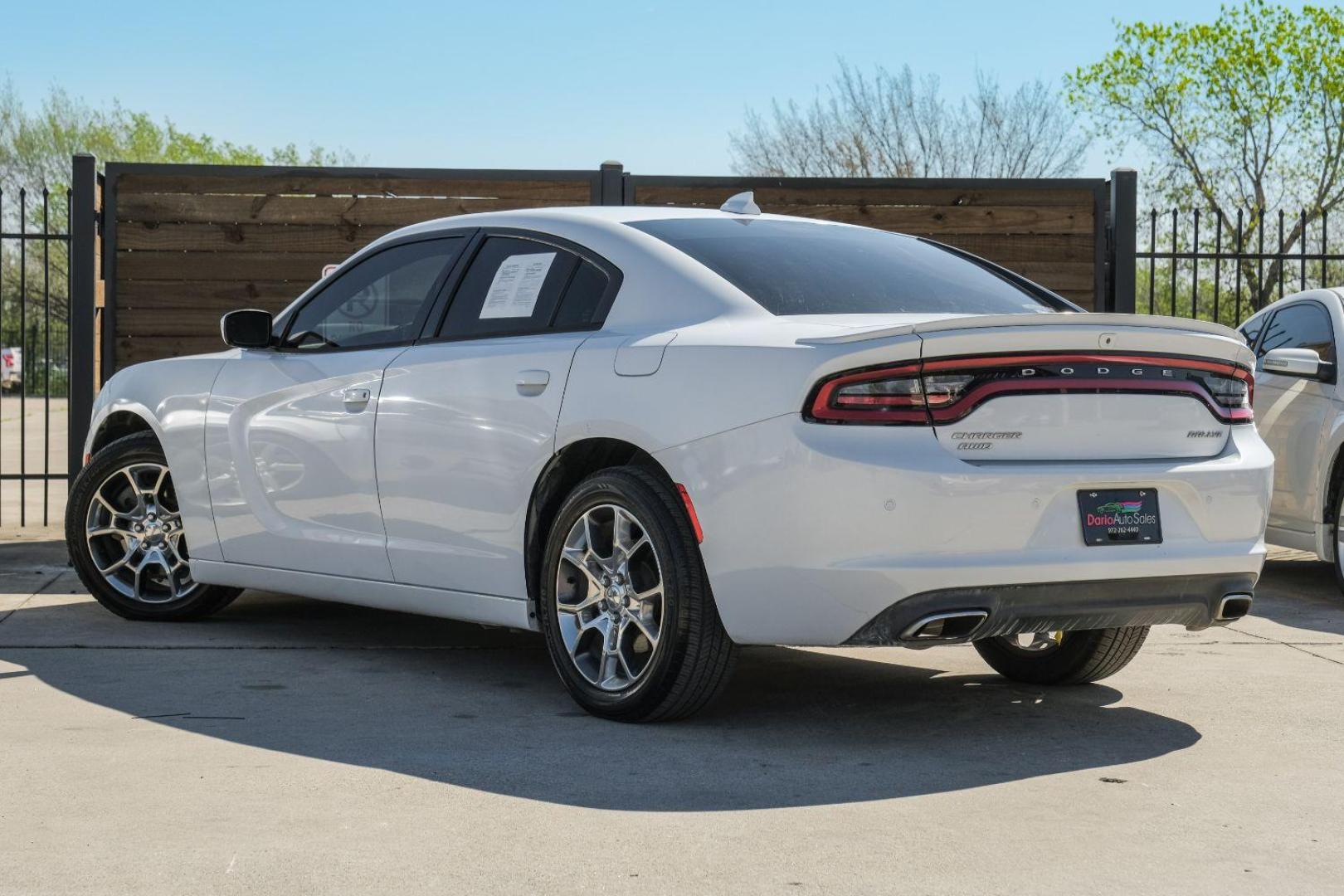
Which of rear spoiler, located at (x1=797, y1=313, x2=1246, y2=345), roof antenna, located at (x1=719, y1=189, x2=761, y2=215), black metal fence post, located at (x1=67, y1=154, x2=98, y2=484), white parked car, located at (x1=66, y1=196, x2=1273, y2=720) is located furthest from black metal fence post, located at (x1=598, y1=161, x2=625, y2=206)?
rear spoiler, located at (x1=797, y1=313, x2=1246, y2=345)

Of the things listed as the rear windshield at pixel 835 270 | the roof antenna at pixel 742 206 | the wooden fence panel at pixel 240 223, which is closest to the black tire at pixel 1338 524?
the rear windshield at pixel 835 270

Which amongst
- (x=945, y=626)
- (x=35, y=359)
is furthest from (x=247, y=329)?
(x=35, y=359)

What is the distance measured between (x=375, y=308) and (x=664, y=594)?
2.61m

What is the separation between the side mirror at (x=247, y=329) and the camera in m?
6.56

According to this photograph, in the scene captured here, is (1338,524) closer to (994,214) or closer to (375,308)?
(994,214)

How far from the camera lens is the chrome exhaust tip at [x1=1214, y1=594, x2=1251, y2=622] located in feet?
16.1

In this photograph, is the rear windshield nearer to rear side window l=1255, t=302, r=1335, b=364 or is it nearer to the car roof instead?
the car roof

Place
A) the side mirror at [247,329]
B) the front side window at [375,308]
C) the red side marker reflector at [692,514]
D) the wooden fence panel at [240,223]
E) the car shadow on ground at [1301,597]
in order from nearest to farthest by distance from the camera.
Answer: the red side marker reflector at [692,514] < the front side window at [375,308] < the side mirror at [247,329] < the car shadow on ground at [1301,597] < the wooden fence panel at [240,223]

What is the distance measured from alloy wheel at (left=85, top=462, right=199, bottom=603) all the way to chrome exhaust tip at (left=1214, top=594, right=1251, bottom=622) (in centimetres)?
421

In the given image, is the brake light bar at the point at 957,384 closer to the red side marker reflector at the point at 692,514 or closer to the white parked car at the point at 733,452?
the white parked car at the point at 733,452

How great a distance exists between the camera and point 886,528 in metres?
4.44

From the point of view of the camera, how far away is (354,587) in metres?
6.09

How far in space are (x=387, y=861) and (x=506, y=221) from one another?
2.80 m

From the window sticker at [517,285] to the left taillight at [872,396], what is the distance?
1.44 meters
